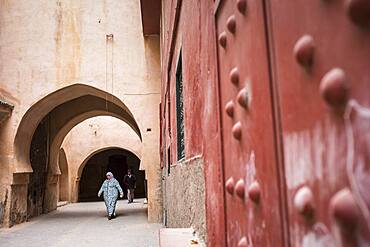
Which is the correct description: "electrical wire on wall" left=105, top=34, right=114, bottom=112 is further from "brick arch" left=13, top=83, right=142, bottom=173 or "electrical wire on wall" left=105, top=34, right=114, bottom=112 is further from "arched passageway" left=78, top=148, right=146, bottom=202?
"arched passageway" left=78, top=148, right=146, bottom=202

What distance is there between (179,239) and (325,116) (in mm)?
1770

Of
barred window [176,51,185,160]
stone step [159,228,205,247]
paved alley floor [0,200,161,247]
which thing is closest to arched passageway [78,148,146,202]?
paved alley floor [0,200,161,247]

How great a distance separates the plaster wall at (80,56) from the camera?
9.13 meters

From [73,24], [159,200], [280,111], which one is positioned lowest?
[159,200]

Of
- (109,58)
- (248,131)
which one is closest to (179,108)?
(248,131)

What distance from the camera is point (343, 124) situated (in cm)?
62

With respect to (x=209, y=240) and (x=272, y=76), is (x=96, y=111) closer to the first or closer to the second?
(x=209, y=240)

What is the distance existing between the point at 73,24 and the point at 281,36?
9.75m

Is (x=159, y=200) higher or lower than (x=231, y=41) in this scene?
lower

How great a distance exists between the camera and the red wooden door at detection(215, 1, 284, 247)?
3.10 ft

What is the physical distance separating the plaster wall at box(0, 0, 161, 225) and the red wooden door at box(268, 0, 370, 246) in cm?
841

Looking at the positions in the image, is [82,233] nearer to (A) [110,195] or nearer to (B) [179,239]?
(A) [110,195]

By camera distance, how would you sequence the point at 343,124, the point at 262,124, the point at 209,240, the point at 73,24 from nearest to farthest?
the point at 343,124
the point at 262,124
the point at 209,240
the point at 73,24

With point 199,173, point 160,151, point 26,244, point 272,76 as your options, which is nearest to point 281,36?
point 272,76
